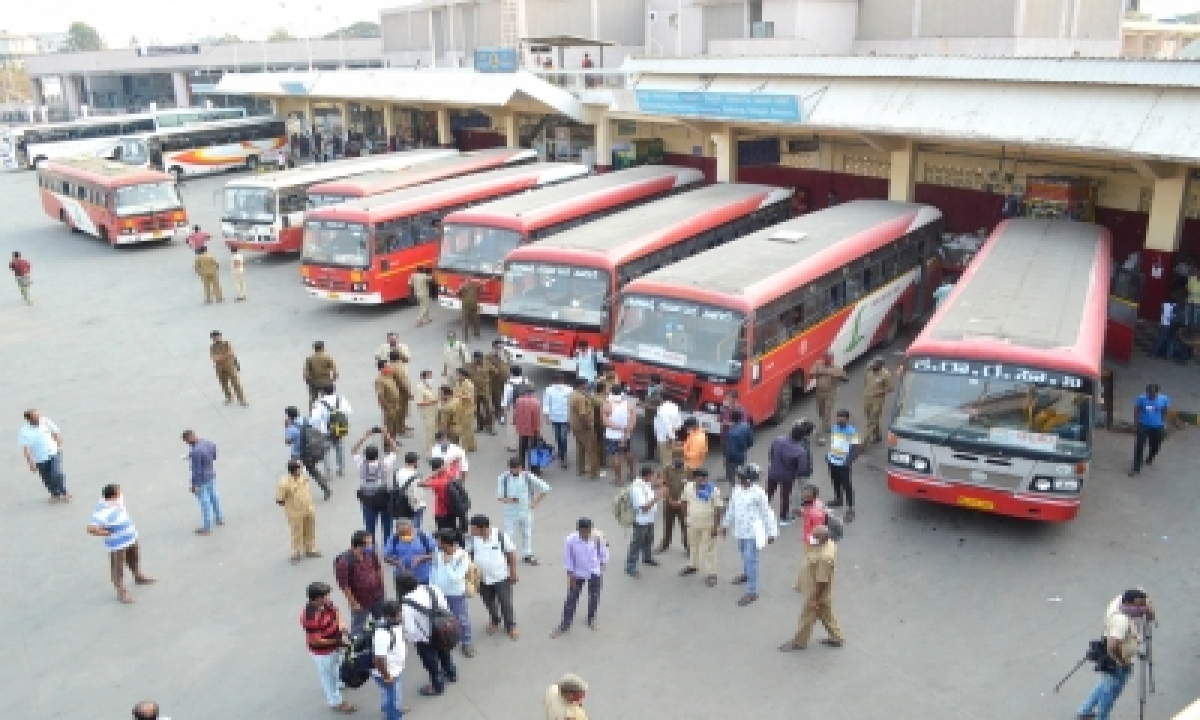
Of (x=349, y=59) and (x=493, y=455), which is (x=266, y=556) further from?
(x=349, y=59)

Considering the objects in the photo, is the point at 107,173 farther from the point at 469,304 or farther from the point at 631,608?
the point at 631,608

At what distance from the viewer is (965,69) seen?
17.8 meters

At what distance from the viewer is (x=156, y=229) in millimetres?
29219

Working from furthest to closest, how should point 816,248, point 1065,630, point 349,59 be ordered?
point 349,59, point 816,248, point 1065,630

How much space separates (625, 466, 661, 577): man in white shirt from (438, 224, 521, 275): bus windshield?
9164 millimetres

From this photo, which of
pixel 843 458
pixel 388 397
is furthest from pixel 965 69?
pixel 388 397

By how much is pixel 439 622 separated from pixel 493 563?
94 centimetres

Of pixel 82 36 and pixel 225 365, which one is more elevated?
pixel 82 36

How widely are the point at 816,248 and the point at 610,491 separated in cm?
559

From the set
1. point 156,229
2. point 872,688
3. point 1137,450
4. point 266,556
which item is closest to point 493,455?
point 266,556

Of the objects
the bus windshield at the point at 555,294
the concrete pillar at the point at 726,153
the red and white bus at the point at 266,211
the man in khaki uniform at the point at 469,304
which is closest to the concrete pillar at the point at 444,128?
the red and white bus at the point at 266,211

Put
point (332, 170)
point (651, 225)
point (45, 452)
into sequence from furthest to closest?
point (332, 170), point (651, 225), point (45, 452)

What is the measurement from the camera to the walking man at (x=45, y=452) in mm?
12203

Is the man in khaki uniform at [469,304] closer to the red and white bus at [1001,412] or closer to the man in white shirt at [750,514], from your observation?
the red and white bus at [1001,412]
